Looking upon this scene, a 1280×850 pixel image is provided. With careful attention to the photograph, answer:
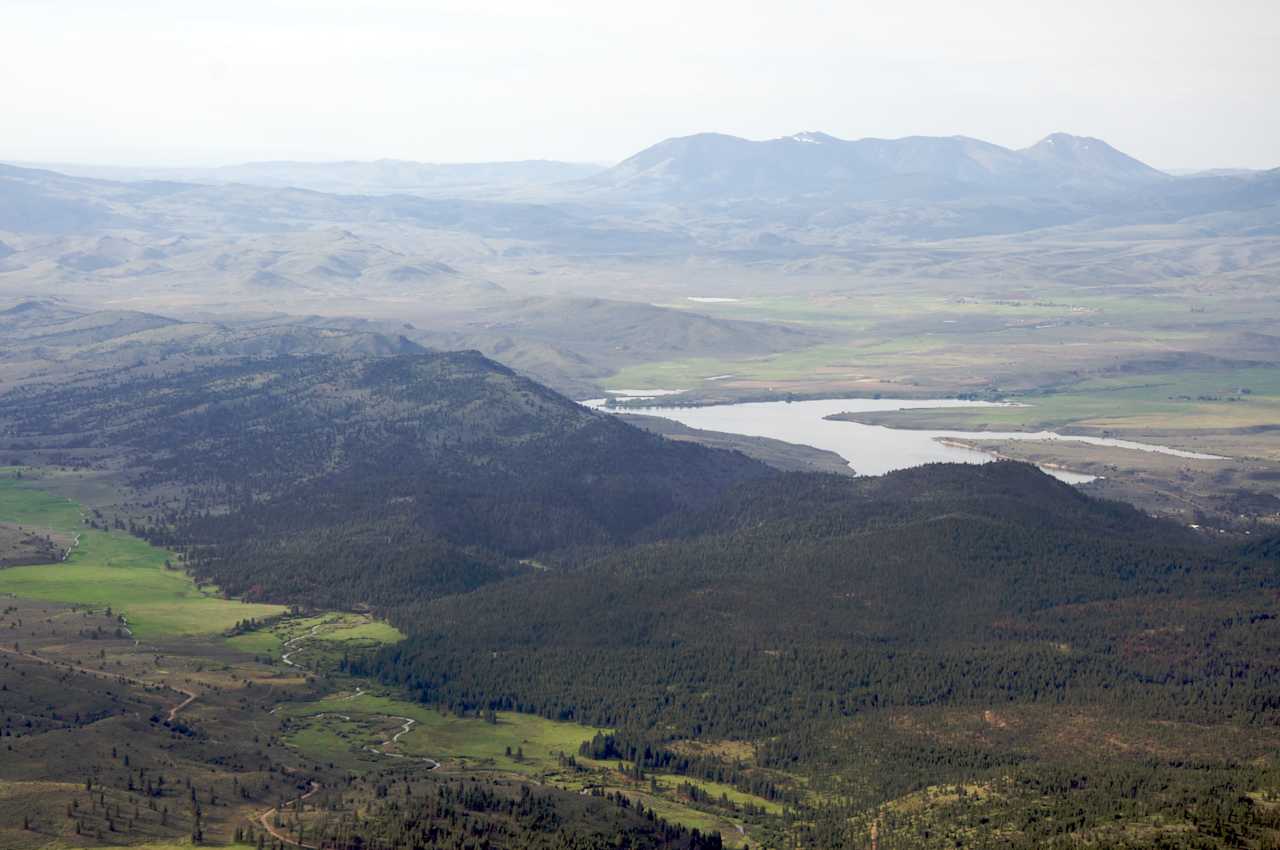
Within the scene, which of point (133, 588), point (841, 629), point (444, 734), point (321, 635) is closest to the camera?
point (444, 734)

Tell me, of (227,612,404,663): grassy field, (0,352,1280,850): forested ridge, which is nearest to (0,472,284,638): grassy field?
(227,612,404,663): grassy field

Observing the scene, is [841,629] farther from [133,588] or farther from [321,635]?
[133,588]

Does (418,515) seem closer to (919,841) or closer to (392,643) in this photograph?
(392,643)

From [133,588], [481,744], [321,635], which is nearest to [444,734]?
[481,744]

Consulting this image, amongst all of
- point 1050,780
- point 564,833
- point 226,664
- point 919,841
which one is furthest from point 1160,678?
point 226,664

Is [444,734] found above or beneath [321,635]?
above

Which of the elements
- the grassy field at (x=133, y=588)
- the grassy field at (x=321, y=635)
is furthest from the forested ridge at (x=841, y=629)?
the grassy field at (x=133, y=588)

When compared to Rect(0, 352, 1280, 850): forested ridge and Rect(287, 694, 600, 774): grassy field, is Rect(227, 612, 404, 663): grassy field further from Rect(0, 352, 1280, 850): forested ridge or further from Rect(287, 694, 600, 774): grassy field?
Rect(287, 694, 600, 774): grassy field

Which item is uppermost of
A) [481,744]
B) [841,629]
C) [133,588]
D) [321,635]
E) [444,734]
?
[841,629]
